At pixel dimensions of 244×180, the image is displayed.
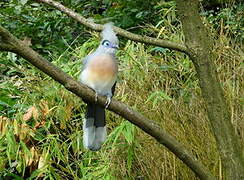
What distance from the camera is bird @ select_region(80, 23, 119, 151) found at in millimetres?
1539

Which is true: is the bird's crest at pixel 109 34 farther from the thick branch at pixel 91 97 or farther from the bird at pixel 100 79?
the thick branch at pixel 91 97

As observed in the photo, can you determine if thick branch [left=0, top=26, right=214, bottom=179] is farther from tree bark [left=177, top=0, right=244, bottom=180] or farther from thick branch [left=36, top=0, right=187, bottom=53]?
thick branch [left=36, top=0, right=187, bottom=53]

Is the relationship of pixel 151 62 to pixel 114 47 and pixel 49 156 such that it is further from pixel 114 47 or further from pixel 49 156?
pixel 114 47

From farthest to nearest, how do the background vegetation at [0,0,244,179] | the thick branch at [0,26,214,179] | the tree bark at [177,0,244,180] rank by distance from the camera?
the background vegetation at [0,0,244,179] < the tree bark at [177,0,244,180] < the thick branch at [0,26,214,179]

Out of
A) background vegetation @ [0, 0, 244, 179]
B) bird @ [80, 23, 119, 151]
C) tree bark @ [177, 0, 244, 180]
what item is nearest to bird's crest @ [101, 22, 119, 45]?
bird @ [80, 23, 119, 151]

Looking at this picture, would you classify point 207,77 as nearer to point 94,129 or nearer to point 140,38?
point 140,38

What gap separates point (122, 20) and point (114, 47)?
5.48ft

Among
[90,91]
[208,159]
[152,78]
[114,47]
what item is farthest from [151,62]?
[90,91]

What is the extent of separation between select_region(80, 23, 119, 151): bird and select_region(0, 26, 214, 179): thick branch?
0.19 m

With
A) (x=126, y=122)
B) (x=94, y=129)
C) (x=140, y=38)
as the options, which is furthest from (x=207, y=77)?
(x=126, y=122)

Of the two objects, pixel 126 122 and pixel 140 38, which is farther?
pixel 126 122

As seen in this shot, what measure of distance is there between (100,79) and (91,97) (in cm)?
27

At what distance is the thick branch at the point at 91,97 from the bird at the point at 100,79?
0.19 meters

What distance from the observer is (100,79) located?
1.57m
